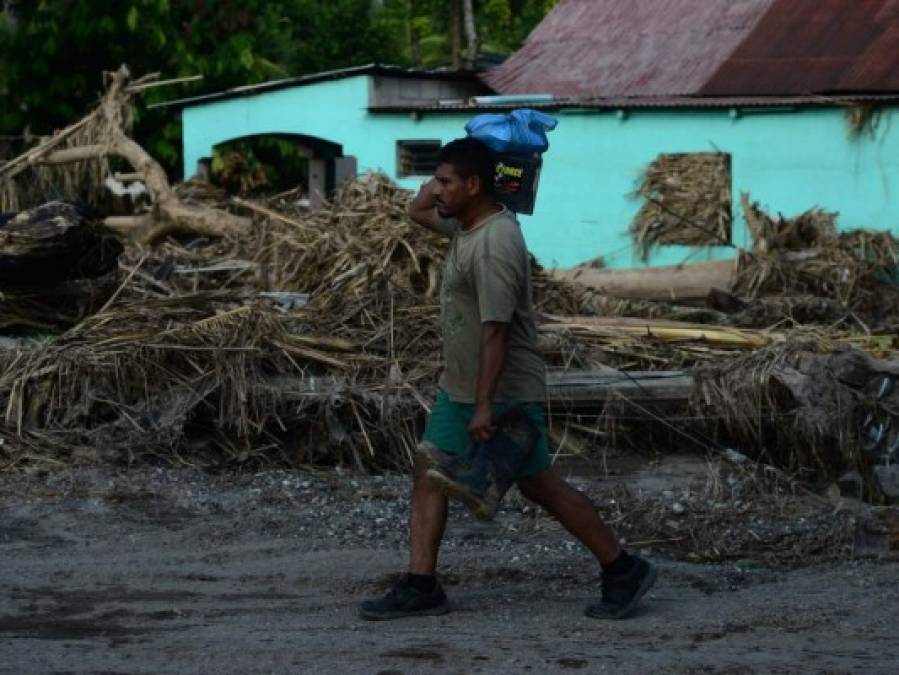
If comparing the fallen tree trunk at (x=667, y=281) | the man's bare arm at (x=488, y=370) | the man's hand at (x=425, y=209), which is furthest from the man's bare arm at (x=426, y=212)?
the fallen tree trunk at (x=667, y=281)

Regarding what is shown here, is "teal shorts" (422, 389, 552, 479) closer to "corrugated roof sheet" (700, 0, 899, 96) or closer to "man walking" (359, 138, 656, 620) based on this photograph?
"man walking" (359, 138, 656, 620)

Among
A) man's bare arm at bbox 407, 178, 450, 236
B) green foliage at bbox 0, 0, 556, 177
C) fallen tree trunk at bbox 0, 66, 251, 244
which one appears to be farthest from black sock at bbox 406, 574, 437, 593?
green foliage at bbox 0, 0, 556, 177

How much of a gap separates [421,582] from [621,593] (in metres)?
0.73

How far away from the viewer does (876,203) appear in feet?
53.4

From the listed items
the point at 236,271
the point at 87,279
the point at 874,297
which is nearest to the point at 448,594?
the point at 87,279

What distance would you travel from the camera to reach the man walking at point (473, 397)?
5.69m

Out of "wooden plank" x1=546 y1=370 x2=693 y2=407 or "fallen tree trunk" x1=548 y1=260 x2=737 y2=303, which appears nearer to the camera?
"wooden plank" x1=546 y1=370 x2=693 y2=407

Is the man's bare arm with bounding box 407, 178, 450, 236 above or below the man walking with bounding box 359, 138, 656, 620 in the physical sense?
above

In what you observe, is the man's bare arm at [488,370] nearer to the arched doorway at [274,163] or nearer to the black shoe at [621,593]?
the black shoe at [621,593]

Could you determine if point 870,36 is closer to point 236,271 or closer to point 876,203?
point 876,203

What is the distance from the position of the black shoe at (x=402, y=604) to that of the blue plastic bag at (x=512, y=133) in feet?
5.44

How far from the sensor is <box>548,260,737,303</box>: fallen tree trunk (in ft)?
49.4

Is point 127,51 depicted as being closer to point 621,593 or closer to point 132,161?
point 132,161

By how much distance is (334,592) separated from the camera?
6242mm
